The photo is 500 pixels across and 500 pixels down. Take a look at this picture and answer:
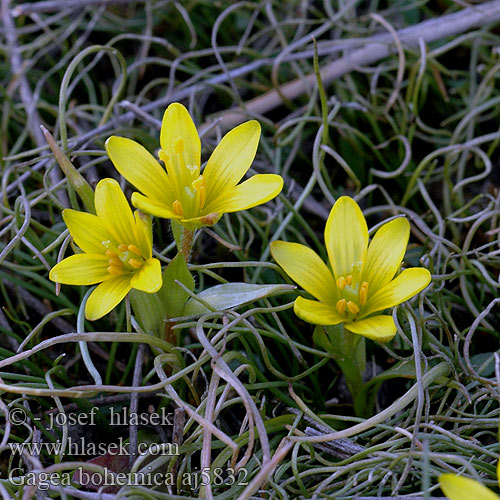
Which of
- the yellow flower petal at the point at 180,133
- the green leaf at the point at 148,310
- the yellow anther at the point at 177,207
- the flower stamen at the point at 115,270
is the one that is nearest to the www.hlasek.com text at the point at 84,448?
the green leaf at the point at 148,310

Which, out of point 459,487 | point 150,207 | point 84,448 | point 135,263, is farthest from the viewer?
point 84,448

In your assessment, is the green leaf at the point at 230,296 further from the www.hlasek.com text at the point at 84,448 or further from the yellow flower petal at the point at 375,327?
the www.hlasek.com text at the point at 84,448

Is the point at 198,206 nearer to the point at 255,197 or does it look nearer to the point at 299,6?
the point at 255,197

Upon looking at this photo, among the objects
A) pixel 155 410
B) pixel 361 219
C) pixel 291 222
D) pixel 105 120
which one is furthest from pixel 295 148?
pixel 155 410

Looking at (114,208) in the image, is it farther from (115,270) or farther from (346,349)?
(346,349)

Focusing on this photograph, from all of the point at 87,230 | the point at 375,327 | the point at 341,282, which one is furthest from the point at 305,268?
the point at 87,230

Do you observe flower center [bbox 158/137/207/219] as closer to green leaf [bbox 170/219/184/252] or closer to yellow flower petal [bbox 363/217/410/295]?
green leaf [bbox 170/219/184/252]
